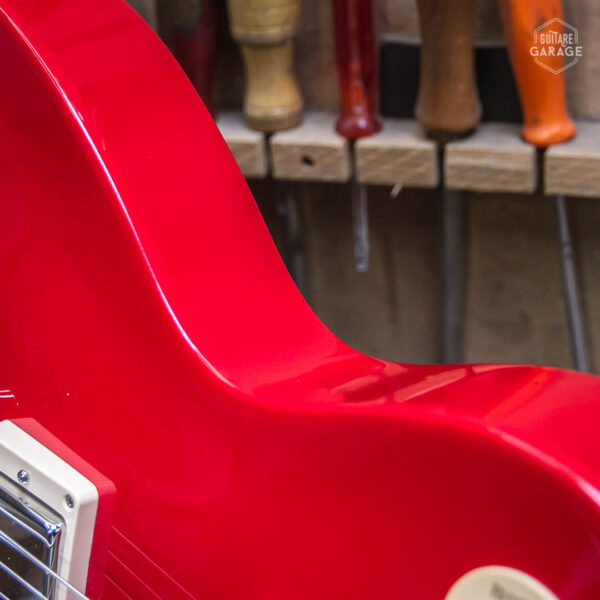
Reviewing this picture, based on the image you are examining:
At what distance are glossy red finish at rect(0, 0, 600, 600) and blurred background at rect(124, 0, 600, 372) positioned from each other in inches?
10.8

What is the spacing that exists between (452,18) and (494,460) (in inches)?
14.0

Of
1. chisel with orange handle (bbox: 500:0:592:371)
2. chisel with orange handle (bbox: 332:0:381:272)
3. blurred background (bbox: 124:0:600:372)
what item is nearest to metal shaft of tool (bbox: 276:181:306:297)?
blurred background (bbox: 124:0:600:372)

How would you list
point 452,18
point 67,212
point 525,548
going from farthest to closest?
point 452,18, point 67,212, point 525,548

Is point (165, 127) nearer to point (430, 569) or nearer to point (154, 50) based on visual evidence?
point (154, 50)

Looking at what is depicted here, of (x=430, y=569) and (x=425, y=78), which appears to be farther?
(x=425, y=78)

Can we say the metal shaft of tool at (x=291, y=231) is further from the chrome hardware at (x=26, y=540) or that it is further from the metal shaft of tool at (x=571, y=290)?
the chrome hardware at (x=26, y=540)

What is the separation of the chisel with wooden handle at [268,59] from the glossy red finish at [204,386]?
204 millimetres

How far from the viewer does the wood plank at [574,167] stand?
1.74ft

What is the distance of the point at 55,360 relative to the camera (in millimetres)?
341

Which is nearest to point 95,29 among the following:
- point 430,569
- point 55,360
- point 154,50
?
point 154,50

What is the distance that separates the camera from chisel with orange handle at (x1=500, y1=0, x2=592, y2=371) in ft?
1.61

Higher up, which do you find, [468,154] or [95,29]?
[95,29]

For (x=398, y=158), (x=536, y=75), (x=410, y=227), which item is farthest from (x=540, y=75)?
(x=410, y=227)

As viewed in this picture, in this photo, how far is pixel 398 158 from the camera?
58 centimetres
